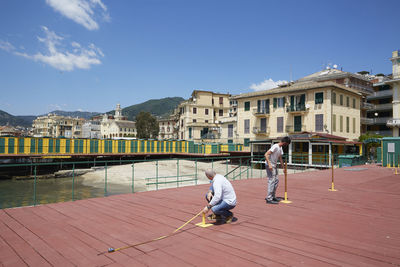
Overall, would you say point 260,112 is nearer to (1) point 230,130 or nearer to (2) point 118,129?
(1) point 230,130

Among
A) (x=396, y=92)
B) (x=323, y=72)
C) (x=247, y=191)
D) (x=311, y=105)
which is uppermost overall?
(x=323, y=72)

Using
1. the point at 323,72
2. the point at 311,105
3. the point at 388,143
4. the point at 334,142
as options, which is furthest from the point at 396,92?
the point at 388,143

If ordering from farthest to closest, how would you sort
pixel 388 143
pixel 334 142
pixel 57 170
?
pixel 57 170 → pixel 334 142 → pixel 388 143

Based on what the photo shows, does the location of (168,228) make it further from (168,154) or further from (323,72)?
(323,72)

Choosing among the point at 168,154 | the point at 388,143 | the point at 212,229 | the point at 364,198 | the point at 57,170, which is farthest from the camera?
the point at 168,154

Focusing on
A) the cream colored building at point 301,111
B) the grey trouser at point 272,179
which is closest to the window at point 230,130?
the cream colored building at point 301,111

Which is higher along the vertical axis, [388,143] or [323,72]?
[323,72]

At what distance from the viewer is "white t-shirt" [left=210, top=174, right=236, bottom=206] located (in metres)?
4.95

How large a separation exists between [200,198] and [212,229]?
3078 mm

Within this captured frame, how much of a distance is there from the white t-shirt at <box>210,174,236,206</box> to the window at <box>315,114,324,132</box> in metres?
30.1

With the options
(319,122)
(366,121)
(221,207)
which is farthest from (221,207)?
(366,121)

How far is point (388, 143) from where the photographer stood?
18594 mm

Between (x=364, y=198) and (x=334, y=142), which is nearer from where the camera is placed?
(x=364, y=198)

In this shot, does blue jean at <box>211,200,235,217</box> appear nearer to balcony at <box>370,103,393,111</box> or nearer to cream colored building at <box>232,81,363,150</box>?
cream colored building at <box>232,81,363,150</box>
